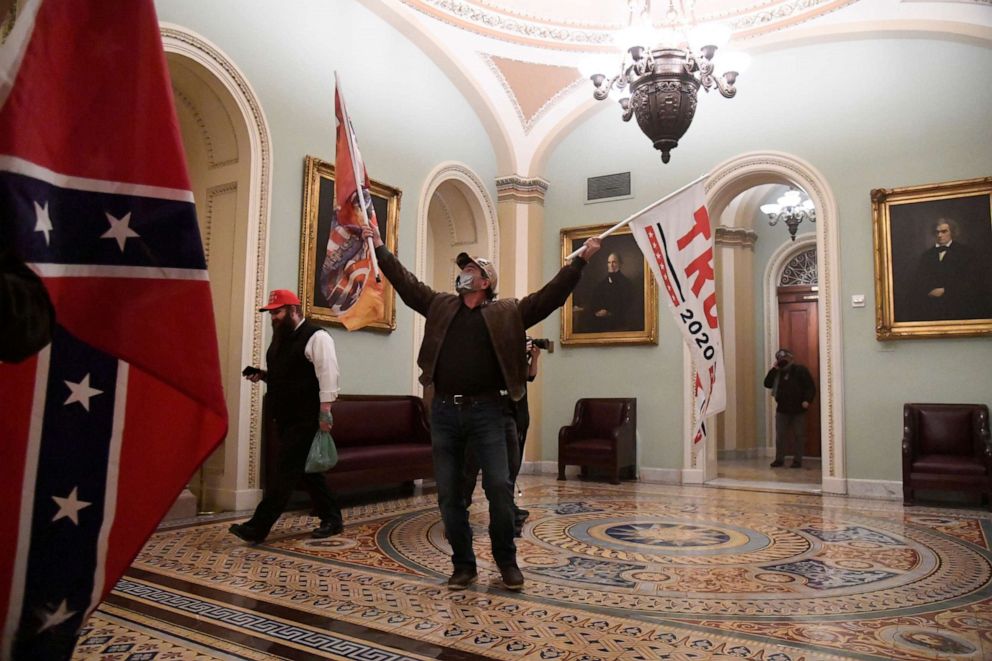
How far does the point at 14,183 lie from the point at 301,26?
651 cm

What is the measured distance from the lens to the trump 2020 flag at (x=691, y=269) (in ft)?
14.6

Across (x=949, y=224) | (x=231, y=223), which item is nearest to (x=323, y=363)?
(x=231, y=223)

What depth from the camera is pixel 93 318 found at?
1.46m

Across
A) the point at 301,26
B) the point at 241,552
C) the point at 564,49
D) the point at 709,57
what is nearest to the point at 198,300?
the point at 241,552

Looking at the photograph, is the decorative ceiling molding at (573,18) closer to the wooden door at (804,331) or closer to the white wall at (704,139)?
the white wall at (704,139)

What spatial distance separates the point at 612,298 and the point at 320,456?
5559 mm

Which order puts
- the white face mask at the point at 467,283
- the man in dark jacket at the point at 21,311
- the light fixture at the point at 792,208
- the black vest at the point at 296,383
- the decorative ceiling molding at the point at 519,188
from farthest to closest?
the light fixture at the point at 792,208
the decorative ceiling molding at the point at 519,188
the black vest at the point at 296,383
the white face mask at the point at 467,283
the man in dark jacket at the point at 21,311

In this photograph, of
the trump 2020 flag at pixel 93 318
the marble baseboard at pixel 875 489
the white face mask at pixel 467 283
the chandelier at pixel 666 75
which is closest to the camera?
the trump 2020 flag at pixel 93 318

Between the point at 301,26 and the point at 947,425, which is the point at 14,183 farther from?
the point at 947,425

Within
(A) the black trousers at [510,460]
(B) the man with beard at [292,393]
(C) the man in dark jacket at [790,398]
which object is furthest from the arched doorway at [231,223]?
(C) the man in dark jacket at [790,398]

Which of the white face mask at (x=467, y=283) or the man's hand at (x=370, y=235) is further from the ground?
the man's hand at (x=370, y=235)

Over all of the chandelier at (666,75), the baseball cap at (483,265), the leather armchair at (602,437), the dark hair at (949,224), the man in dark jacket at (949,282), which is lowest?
the leather armchair at (602,437)

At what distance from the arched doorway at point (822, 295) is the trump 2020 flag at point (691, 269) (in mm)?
4231

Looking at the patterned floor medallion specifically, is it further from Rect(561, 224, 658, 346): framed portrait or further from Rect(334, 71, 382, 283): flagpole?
Rect(561, 224, 658, 346): framed portrait
